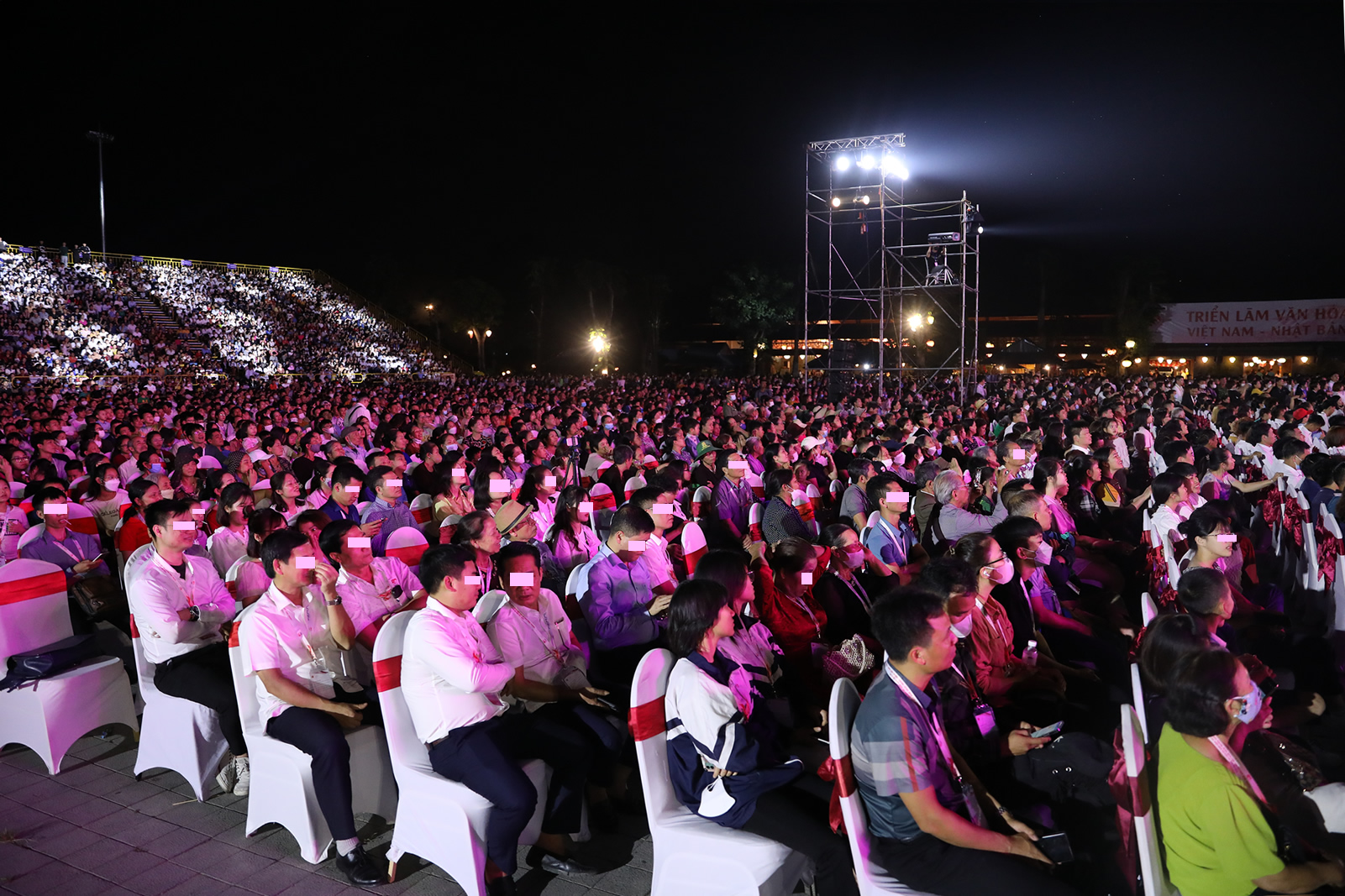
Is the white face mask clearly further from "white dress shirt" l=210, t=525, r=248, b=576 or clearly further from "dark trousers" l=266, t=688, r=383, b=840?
"white dress shirt" l=210, t=525, r=248, b=576

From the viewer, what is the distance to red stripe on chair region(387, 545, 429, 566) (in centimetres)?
475

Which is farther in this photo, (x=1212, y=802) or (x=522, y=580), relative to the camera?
(x=522, y=580)

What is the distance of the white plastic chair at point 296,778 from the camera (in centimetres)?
316

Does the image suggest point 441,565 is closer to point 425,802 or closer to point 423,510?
point 425,802

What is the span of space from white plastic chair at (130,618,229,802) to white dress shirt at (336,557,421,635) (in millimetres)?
710

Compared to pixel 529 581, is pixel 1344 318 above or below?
above

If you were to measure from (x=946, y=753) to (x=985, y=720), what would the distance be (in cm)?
71

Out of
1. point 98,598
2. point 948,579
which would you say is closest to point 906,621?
point 948,579

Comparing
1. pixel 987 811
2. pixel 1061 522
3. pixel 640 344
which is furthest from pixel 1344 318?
pixel 987 811

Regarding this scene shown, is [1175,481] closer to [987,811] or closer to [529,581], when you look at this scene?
[987,811]

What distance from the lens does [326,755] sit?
3.13 meters

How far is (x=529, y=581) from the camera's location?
3.62 m

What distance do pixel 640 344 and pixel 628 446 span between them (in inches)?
1691

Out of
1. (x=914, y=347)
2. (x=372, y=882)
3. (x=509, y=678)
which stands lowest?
(x=372, y=882)
